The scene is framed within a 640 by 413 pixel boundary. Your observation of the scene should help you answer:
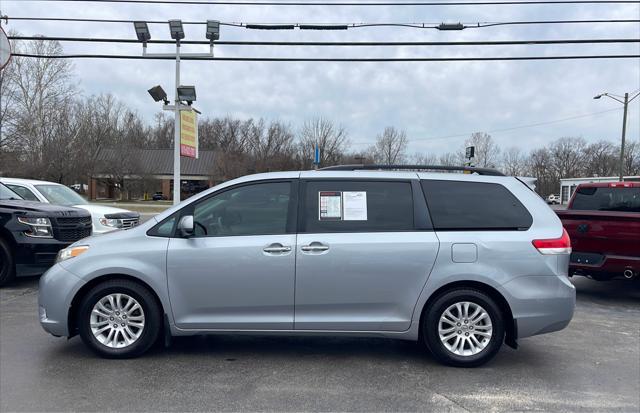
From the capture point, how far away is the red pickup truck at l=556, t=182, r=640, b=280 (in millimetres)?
6566

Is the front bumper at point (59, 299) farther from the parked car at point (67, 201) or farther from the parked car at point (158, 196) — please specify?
the parked car at point (158, 196)

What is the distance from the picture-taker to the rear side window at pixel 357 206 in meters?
4.29

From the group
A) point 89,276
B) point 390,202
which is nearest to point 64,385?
point 89,276

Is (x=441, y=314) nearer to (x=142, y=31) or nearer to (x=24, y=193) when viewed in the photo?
→ (x=24, y=193)

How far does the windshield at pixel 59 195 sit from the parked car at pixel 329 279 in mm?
6456

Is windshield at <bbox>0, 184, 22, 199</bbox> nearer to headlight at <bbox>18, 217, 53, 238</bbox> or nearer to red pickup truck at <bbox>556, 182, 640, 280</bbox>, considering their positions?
headlight at <bbox>18, 217, 53, 238</bbox>

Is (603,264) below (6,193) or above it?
below

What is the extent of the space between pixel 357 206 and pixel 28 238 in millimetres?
5956

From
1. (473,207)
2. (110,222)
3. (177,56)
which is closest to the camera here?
(473,207)

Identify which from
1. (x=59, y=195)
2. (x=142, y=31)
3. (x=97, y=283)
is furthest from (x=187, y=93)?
(x=97, y=283)

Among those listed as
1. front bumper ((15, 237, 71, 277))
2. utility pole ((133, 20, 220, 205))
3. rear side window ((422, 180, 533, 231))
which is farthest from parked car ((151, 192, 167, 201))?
rear side window ((422, 180, 533, 231))

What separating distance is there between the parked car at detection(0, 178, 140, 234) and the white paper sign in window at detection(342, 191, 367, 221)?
709cm

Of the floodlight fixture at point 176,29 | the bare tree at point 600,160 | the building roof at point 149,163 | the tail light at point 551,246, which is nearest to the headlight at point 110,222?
the floodlight fixture at point 176,29

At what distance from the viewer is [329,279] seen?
13.7 feet
